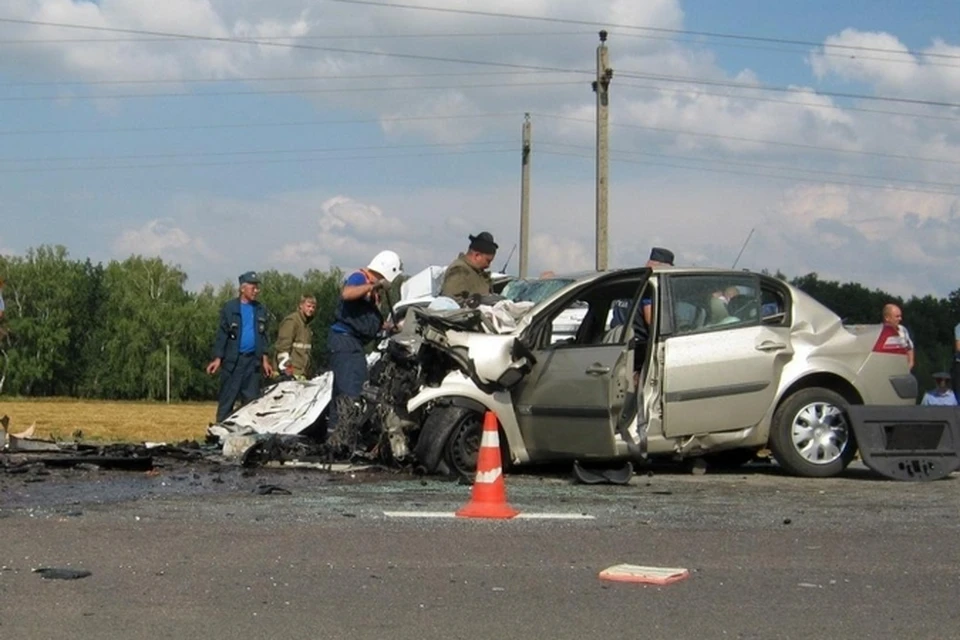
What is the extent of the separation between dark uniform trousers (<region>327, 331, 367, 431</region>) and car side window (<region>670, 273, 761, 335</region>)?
2937 mm

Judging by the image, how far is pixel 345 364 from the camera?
1223 centimetres

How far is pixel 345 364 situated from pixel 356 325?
0.37 meters

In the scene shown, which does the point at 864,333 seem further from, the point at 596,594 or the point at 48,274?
the point at 48,274

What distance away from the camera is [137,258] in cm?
10412

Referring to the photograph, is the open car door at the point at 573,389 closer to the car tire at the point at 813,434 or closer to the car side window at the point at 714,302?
the car side window at the point at 714,302

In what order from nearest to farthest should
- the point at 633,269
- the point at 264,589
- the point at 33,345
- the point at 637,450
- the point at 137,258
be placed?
the point at 264,589
the point at 637,450
the point at 633,269
the point at 33,345
the point at 137,258

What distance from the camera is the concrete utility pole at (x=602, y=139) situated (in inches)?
1120

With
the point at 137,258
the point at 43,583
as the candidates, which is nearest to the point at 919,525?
the point at 43,583

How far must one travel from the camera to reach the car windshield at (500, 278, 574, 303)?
12250 millimetres

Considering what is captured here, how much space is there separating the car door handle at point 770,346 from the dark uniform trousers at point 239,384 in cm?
578

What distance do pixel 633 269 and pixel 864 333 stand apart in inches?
79.2

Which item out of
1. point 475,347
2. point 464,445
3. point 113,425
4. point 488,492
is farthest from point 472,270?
point 113,425

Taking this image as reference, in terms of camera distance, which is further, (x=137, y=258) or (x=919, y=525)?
(x=137, y=258)

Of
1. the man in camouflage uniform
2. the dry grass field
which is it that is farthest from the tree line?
the man in camouflage uniform
